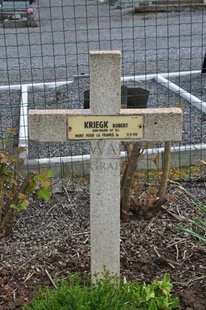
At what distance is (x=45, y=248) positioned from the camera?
3.75 metres

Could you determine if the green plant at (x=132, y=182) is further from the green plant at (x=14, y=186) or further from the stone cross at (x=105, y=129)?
the stone cross at (x=105, y=129)

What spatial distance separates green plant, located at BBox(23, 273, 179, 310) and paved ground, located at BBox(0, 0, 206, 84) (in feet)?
9.49

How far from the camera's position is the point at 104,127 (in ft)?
9.98

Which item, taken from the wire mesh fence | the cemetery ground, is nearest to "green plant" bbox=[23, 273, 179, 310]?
the cemetery ground

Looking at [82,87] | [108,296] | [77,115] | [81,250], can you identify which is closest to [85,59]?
[82,87]

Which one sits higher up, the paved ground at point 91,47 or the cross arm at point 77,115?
the cross arm at point 77,115

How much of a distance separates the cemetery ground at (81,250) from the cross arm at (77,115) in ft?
2.55

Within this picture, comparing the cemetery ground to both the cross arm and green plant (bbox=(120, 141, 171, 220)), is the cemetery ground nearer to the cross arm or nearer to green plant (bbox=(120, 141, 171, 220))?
green plant (bbox=(120, 141, 171, 220))

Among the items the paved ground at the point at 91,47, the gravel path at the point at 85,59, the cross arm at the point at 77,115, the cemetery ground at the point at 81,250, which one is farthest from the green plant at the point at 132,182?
the paved ground at the point at 91,47

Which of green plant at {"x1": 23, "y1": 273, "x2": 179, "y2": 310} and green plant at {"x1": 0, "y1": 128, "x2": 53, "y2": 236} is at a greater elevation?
green plant at {"x1": 0, "y1": 128, "x2": 53, "y2": 236}

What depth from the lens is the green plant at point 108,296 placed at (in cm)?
278

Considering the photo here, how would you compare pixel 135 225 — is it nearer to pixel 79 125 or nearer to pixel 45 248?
pixel 45 248

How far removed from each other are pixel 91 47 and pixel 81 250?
1000 cm

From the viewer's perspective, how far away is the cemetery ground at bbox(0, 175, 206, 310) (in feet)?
11.1
